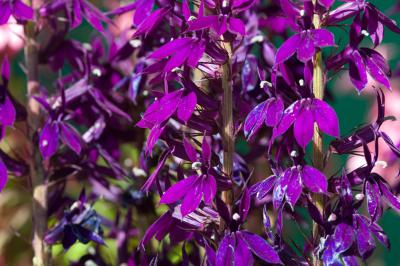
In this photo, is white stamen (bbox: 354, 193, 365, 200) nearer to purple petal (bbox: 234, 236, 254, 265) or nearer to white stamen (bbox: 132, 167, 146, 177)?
purple petal (bbox: 234, 236, 254, 265)

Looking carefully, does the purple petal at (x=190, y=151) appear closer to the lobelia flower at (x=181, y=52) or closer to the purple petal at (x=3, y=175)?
the lobelia flower at (x=181, y=52)

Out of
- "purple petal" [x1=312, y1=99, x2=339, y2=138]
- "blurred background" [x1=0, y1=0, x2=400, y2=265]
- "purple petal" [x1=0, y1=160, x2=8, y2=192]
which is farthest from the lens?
"blurred background" [x1=0, y1=0, x2=400, y2=265]

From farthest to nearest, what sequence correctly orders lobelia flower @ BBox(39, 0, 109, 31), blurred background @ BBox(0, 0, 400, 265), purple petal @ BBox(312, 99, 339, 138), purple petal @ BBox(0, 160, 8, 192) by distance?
1. blurred background @ BBox(0, 0, 400, 265)
2. lobelia flower @ BBox(39, 0, 109, 31)
3. purple petal @ BBox(0, 160, 8, 192)
4. purple petal @ BBox(312, 99, 339, 138)

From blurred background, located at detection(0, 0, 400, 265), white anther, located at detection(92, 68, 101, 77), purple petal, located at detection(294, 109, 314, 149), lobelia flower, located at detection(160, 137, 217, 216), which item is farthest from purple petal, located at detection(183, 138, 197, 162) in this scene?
blurred background, located at detection(0, 0, 400, 265)

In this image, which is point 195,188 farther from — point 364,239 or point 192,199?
point 364,239

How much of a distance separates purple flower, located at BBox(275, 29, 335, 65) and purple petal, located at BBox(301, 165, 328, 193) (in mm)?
102

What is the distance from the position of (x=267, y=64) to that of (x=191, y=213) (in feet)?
1.14

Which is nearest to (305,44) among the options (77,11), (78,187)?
(77,11)

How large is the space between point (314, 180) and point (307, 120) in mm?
57

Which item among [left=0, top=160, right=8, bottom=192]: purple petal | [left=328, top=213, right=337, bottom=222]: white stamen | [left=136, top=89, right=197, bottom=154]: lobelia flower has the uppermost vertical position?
[left=136, top=89, right=197, bottom=154]: lobelia flower

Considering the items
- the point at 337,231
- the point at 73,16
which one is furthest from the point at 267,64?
the point at 337,231

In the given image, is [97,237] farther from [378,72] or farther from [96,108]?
[378,72]

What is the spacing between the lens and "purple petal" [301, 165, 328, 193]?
2.23ft

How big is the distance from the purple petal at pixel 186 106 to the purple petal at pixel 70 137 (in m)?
0.25
